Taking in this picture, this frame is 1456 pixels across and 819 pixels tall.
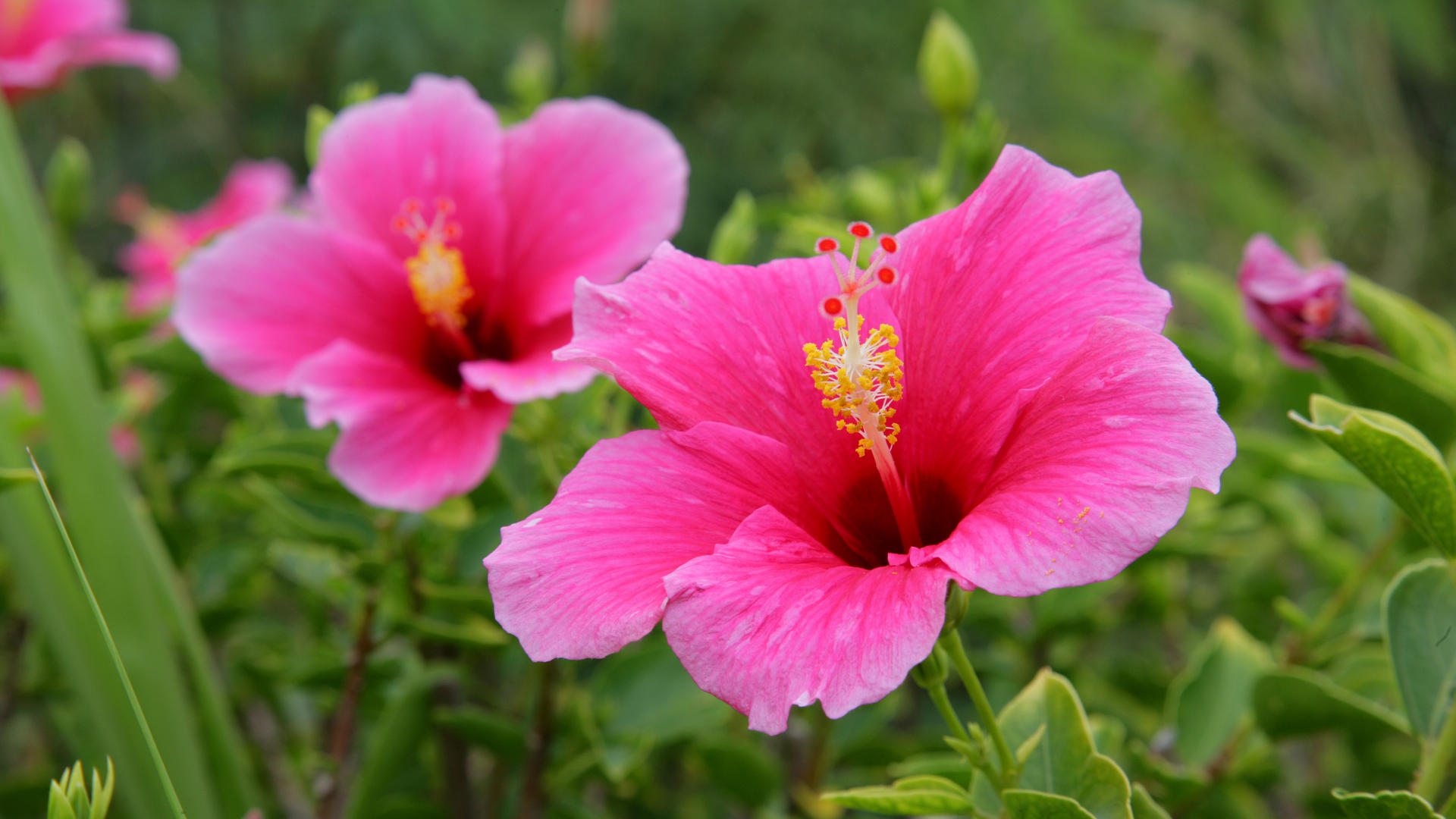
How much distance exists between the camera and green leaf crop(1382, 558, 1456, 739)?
66 centimetres

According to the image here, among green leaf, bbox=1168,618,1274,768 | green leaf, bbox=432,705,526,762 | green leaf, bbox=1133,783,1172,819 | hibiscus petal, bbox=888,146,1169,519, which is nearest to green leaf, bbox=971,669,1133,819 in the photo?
green leaf, bbox=1133,783,1172,819

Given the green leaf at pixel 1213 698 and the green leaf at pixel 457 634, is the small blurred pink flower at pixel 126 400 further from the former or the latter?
the green leaf at pixel 1213 698

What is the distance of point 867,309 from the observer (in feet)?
2.18

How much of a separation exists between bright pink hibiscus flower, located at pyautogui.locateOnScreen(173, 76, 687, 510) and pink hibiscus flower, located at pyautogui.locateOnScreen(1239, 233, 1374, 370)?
42 cm

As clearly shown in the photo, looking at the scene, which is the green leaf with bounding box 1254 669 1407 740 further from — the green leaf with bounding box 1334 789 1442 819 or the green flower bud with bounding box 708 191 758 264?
the green flower bud with bounding box 708 191 758 264

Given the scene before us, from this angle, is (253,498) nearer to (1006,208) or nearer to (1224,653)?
(1006,208)

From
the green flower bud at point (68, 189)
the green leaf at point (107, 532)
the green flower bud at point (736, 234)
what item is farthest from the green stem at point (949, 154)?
the green flower bud at point (68, 189)

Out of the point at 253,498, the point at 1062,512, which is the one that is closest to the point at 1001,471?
the point at 1062,512

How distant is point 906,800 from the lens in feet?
1.89

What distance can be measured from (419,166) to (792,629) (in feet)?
1.79

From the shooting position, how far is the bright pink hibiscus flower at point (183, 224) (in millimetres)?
1585

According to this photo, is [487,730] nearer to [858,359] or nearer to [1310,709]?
[858,359]

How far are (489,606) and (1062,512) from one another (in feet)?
1.56

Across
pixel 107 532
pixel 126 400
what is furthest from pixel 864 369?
pixel 126 400
